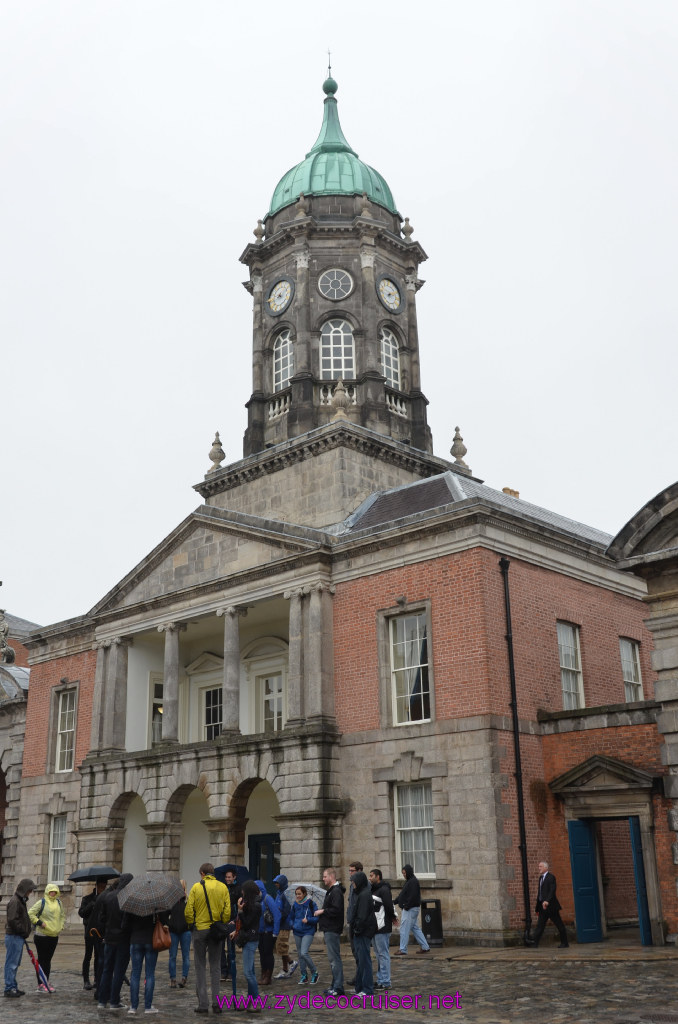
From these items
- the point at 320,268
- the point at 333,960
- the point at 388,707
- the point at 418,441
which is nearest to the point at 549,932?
the point at 388,707

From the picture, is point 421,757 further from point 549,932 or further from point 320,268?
point 320,268

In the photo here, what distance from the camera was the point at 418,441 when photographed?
3256 cm

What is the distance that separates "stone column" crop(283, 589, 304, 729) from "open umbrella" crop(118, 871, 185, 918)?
37.5 feet

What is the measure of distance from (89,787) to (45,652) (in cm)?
568

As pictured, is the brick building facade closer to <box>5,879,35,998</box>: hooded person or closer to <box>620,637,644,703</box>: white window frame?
<box>620,637,644,703</box>: white window frame

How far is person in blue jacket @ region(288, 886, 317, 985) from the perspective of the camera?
15.4m

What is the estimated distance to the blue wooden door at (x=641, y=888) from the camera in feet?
60.0

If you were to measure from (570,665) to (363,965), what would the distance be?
11837 millimetres

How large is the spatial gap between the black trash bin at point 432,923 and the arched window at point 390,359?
17.3m

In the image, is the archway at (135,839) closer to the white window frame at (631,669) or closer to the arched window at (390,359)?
the white window frame at (631,669)

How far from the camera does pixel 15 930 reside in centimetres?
1445

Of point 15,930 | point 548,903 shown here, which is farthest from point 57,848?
point 548,903

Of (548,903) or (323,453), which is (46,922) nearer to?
(548,903)

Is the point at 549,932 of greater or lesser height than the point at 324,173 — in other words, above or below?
below
